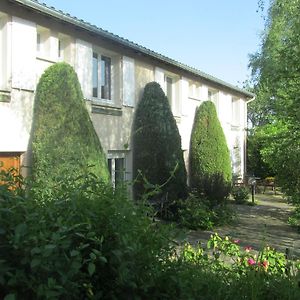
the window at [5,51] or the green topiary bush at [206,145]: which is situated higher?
the window at [5,51]

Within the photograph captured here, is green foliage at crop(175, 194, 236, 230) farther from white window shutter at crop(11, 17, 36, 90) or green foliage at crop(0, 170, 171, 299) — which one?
green foliage at crop(0, 170, 171, 299)

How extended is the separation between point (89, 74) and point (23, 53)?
240cm

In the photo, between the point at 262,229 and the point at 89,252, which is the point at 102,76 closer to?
the point at 262,229

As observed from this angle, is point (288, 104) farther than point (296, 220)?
No

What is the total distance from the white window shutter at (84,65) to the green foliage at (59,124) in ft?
2.79

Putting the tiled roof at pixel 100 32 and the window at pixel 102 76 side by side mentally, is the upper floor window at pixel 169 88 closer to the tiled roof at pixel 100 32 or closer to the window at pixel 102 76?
the tiled roof at pixel 100 32

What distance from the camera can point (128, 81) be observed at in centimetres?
1345

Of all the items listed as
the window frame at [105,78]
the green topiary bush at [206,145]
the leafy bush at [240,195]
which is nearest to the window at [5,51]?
the window frame at [105,78]

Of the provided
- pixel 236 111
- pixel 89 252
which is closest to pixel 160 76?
pixel 236 111

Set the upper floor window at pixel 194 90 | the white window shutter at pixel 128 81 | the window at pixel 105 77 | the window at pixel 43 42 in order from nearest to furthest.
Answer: the window at pixel 43 42, the window at pixel 105 77, the white window shutter at pixel 128 81, the upper floor window at pixel 194 90

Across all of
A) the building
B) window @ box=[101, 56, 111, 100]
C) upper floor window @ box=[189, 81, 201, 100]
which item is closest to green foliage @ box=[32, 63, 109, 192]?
the building

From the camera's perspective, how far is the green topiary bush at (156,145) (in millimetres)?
13727

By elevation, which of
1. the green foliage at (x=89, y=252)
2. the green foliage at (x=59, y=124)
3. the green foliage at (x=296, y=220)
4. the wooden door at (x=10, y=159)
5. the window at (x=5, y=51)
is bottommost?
the green foliage at (x=296, y=220)

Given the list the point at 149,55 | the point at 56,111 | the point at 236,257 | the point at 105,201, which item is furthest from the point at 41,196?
the point at 149,55
